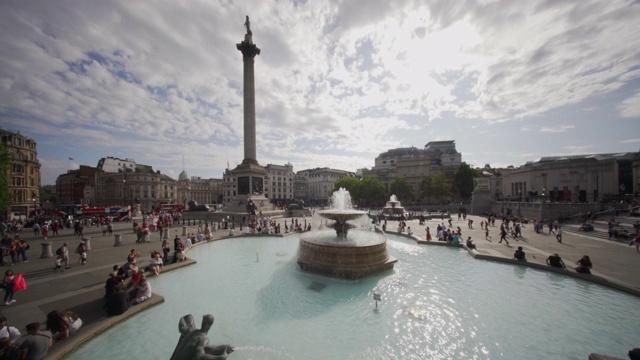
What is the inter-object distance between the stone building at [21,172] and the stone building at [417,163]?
83967mm

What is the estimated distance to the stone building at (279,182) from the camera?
97.6 meters

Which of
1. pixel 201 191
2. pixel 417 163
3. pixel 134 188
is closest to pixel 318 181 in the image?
pixel 417 163

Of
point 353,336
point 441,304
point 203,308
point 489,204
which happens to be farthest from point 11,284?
point 489,204

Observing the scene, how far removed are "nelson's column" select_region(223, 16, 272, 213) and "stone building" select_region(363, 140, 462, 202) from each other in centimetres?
5250

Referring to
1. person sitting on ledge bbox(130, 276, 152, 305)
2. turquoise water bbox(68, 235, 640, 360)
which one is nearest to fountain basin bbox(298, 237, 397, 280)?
turquoise water bbox(68, 235, 640, 360)

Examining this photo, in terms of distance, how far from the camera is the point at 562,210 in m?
31.9

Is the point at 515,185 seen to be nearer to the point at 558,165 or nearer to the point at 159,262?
the point at 558,165

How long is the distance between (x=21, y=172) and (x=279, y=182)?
67224 mm

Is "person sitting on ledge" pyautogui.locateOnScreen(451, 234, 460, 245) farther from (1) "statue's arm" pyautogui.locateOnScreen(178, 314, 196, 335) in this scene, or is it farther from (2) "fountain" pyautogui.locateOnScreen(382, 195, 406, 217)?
(2) "fountain" pyautogui.locateOnScreen(382, 195, 406, 217)

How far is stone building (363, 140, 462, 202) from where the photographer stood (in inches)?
3041

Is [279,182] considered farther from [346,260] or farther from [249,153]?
[346,260]

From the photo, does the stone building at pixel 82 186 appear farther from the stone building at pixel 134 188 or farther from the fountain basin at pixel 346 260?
the fountain basin at pixel 346 260

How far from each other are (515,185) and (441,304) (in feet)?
201

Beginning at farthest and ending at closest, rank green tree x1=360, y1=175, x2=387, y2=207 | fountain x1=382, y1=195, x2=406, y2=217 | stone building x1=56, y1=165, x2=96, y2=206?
1. stone building x1=56, y1=165, x2=96, y2=206
2. green tree x1=360, y1=175, x2=387, y2=207
3. fountain x1=382, y1=195, x2=406, y2=217
